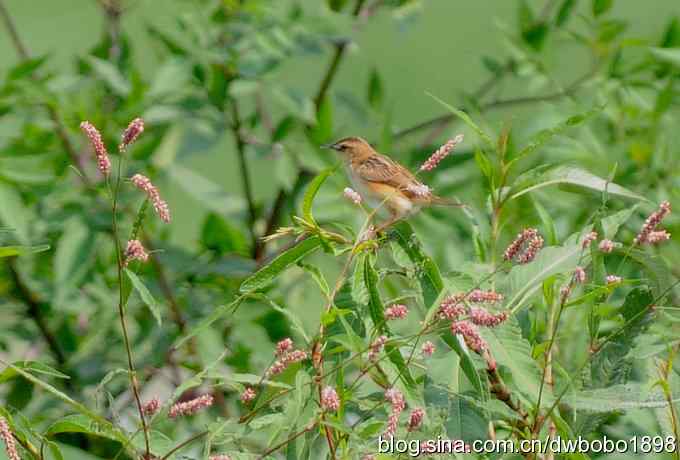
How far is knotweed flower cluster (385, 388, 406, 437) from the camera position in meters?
1.34

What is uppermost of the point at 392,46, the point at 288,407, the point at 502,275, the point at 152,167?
the point at 288,407

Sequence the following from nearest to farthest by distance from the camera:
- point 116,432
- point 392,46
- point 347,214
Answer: point 116,432
point 347,214
point 392,46

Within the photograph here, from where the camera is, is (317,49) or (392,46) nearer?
(317,49)

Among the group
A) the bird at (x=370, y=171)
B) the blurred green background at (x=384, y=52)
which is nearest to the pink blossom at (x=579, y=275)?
the bird at (x=370, y=171)

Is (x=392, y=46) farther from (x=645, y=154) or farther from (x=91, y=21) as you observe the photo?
(x=645, y=154)

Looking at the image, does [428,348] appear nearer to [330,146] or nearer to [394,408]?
[394,408]

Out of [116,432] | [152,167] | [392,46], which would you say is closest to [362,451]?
[116,432]

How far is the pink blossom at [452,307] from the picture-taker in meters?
1.35

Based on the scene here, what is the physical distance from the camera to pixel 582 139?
3359 millimetres

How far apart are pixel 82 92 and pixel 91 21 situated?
245 cm

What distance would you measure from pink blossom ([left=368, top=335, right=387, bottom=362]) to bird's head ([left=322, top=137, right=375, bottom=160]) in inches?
77.7

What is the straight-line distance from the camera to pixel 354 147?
3457 mm

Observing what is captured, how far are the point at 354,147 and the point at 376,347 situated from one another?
2.11 metres

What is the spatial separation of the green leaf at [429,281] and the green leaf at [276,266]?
0.46ft
